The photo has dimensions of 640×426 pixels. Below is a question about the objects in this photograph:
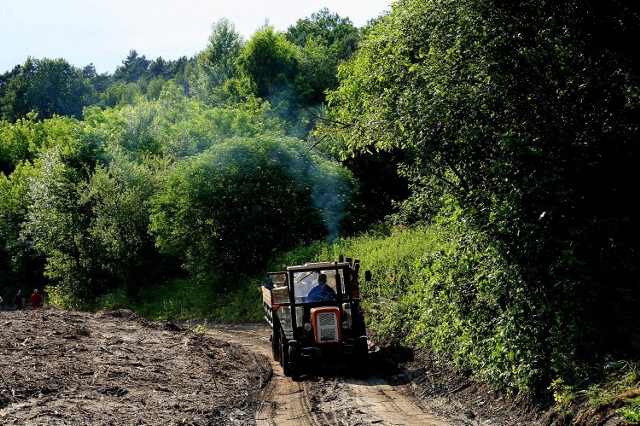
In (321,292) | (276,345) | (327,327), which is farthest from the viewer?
(276,345)

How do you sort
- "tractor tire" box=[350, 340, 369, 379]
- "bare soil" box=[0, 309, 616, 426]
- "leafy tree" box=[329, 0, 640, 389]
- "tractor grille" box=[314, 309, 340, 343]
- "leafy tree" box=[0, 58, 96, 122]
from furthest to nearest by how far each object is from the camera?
"leafy tree" box=[0, 58, 96, 122] < "tractor grille" box=[314, 309, 340, 343] < "tractor tire" box=[350, 340, 369, 379] < "bare soil" box=[0, 309, 616, 426] < "leafy tree" box=[329, 0, 640, 389]

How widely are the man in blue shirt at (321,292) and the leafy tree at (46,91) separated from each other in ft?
319

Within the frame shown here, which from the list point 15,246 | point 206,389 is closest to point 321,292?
Result: point 206,389

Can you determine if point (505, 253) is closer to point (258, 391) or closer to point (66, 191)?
point (258, 391)

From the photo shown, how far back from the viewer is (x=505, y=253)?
1098 cm

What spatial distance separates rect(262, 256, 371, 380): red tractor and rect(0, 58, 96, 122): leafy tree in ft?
318

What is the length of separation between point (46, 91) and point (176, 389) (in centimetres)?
10121

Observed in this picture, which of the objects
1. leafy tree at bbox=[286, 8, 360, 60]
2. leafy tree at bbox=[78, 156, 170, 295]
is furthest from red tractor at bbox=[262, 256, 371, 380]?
leafy tree at bbox=[286, 8, 360, 60]

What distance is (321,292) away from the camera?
49.8 ft

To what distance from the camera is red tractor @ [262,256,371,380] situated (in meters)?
14.4

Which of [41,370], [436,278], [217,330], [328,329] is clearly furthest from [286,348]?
[217,330]

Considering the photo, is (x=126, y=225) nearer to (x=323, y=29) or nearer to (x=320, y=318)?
(x=320, y=318)

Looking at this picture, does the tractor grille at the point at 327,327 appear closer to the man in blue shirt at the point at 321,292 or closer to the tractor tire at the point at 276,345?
the man in blue shirt at the point at 321,292

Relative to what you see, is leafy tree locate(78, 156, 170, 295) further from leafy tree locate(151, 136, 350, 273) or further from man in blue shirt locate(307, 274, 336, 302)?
man in blue shirt locate(307, 274, 336, 302)
